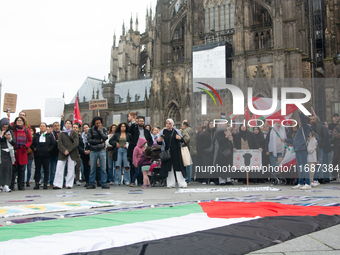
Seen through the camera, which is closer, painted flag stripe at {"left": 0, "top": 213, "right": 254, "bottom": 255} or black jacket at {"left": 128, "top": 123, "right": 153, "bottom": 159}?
painted flag stripe at {"left": 0, "top": 213, "right": 254, "bottom": 255}

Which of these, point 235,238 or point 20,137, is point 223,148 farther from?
point 235,238

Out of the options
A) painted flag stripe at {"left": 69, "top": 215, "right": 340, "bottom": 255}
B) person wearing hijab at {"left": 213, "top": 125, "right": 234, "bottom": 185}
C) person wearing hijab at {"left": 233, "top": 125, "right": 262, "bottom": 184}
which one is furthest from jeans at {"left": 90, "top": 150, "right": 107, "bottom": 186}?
painted flag stripe at {"left": 69, "top": 215, "right": 340, "bottom": 255}

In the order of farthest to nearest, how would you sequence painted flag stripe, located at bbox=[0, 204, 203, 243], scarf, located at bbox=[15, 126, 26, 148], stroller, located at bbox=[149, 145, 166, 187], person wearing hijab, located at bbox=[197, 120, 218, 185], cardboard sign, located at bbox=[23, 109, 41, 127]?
cardboard sign, located at bbox=[23, 109, 41, 127] → person wearing hijab, located at bbox=[197, 120, 218, 185] → stroller, located at bbox=[149, 145, 166, 187] → scarf, located at bbox=[15, 126, 26, 148] → painted flag stripe, located at bbox=[0, 204, 203, 243]

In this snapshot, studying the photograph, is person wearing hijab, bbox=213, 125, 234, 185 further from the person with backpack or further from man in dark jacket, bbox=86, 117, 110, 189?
the person with backpack

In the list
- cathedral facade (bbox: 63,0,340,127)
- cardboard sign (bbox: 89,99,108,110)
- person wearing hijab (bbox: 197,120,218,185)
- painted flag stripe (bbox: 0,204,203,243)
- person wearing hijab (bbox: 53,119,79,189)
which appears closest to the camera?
painted flag stripe (bbox: 0,204,203,243)

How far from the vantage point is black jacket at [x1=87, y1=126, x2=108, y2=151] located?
973 centimetres

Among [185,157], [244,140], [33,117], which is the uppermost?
[33,117]

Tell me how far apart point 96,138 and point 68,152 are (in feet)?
2.66

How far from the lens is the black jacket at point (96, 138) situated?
31.9ft

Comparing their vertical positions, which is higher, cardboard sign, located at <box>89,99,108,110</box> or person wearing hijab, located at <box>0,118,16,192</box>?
cardboard sign, located at <box>89,99,108,110</box>

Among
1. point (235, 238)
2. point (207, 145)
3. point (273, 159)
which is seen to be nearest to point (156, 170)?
point (207, 145)

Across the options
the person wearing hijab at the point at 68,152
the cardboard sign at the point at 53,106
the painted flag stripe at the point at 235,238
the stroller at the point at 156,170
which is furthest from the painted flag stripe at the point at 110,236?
the cardboard sign at the point at 53,106

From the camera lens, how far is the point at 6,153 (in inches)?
360

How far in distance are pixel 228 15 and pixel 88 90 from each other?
89.0ft
